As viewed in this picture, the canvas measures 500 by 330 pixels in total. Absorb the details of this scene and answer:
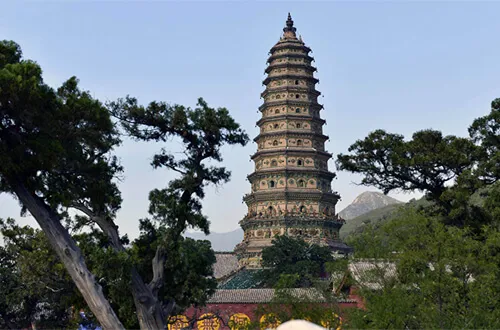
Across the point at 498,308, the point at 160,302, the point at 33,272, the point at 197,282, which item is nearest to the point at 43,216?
the point at 160,302

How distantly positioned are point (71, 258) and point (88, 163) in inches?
113

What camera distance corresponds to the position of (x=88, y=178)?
58.1ft

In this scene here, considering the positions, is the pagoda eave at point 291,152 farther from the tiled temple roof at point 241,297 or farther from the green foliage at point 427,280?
the green foliage at point 427,280

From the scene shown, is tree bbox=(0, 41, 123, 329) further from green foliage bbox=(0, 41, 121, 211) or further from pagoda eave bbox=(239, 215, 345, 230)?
pagoda eave bbox=(239, 215, 345, 230)

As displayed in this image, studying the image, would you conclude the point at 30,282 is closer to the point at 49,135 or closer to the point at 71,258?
the point at 71,258

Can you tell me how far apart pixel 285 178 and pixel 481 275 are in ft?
99.8

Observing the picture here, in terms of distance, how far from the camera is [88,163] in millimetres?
17641

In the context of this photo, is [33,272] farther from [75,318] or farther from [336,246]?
[336,246]

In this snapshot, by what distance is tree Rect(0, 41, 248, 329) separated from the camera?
605 inches

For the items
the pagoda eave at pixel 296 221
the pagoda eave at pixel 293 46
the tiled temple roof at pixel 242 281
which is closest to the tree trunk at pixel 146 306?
the tiled temple roof at pixel 242 281

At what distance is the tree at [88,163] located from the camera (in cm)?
1538

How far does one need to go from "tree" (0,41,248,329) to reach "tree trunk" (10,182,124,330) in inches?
1.0

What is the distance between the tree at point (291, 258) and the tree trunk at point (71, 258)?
2430cm

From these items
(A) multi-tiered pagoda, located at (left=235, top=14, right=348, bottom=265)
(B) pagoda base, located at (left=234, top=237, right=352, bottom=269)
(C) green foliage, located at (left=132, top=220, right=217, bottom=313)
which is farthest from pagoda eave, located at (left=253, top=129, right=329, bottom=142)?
(C) green foliage, located at (left=132, top=220, right=217, bottom=313)
